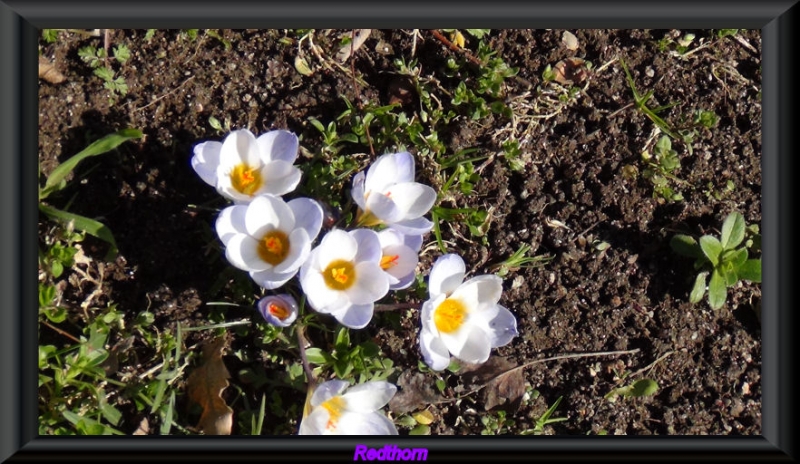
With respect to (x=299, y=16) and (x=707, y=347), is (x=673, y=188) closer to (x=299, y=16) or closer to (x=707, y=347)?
(x=707, y=347)

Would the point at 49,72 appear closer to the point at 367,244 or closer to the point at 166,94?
the point at 166,94

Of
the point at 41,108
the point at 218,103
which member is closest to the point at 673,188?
the point at 218,103

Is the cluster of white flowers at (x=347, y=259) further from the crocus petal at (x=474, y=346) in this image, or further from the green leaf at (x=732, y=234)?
the green leaf at (x=732, y=234)

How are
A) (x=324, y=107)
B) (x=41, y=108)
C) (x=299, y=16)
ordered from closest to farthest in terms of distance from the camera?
1. (x=299, y=16)
2. (x=41, y=108)
3. (x=324, y=107)

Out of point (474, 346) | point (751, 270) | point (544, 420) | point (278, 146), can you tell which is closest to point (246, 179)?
point (278, 146)

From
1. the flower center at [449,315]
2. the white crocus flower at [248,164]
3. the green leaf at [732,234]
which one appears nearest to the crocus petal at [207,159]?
the white crocus flower at [248,164]

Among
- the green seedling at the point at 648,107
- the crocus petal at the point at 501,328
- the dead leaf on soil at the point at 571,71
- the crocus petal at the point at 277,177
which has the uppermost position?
the dead leaf on soil at the point at 571,71

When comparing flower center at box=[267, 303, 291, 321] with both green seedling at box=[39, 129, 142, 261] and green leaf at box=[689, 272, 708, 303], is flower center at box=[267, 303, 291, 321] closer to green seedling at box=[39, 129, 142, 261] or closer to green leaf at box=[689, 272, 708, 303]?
green seedling at box=[39, 129, 142, 261]
